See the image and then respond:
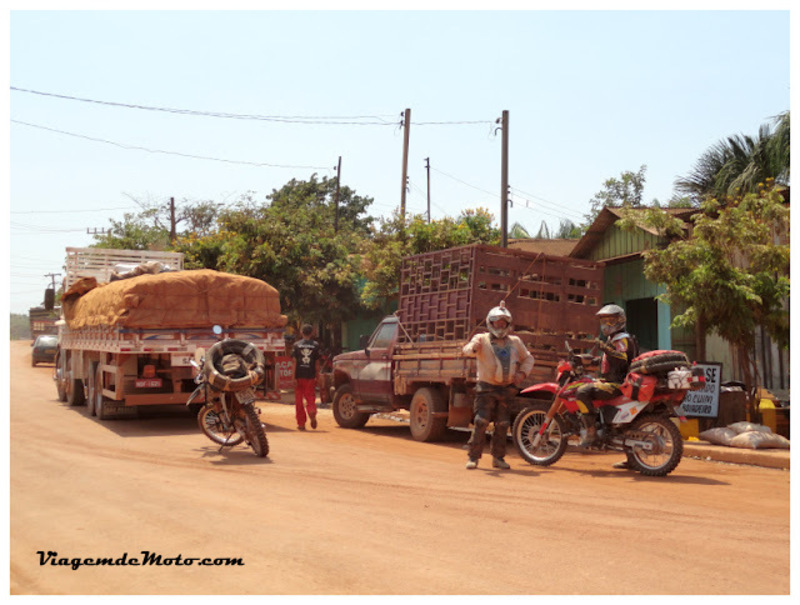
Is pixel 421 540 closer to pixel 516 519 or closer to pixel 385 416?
pixel 516 519

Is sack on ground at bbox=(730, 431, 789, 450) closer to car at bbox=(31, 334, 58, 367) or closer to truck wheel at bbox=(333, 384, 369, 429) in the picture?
truck wheel at bbox=(333, 384, 369, 429)

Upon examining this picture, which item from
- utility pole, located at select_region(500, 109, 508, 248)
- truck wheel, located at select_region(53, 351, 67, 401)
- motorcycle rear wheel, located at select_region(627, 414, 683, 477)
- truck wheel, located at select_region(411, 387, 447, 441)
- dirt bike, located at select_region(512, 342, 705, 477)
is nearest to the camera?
motorcycle rear wheel, located at select_region(627, 414, 683, 477)

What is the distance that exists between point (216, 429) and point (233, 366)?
867mm

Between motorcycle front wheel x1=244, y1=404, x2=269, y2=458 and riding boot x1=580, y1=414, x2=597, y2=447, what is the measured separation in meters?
3.66

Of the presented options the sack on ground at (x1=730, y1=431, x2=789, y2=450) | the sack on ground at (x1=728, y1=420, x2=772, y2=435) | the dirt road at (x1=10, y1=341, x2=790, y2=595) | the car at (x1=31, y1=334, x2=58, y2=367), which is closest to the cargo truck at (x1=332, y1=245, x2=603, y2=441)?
the dirt road at (x1=10, y1=341, x2=790, y2=595)

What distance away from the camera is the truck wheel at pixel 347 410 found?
15541mm

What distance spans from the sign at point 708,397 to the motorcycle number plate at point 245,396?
6.28 metres

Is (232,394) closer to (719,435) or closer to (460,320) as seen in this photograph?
(460,320)

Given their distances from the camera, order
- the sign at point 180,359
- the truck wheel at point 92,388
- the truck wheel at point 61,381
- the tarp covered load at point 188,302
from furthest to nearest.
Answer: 1. the truck wheel at point 61,381
2. the truck wheel at point 92,388
3. the sign at point 180,359
4. the tarp covered load at point 188,302

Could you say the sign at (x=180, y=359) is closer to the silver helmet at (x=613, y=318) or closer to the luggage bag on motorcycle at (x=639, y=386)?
the silver helmet at (x=613, y=318)

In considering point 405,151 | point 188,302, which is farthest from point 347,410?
point 405,151

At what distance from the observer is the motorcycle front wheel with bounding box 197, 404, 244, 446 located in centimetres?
1130

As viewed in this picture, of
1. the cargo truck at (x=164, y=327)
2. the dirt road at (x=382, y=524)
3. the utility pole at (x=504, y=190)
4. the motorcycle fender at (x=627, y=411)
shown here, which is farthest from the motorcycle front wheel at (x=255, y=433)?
the utility pole at (x=504, y=190)

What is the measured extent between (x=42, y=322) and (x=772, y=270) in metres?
54.9
